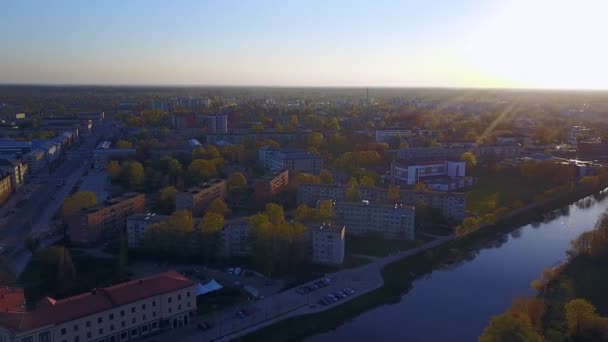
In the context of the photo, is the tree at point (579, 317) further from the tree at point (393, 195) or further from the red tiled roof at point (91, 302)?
the tree at point (393, 195)

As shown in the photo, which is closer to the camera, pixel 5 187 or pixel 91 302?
pixel 91 302

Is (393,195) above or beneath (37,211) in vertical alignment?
above

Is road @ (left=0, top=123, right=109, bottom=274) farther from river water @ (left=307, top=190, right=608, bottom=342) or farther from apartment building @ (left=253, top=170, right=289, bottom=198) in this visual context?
river water @ (left=307, top=190, right=608, bottom=342)

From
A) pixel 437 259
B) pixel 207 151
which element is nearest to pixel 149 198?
pixel 207 151

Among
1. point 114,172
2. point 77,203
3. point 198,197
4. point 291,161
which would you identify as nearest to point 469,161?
point 291,161

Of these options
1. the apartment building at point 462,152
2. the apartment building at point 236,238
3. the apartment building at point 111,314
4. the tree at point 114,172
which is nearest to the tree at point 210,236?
the apartment building at point 236,238

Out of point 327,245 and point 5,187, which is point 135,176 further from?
point 327,245

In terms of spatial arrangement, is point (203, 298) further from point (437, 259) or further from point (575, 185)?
point (575, 185)

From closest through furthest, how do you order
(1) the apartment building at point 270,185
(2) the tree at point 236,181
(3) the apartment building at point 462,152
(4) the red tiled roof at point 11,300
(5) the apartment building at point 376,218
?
(4) the red tiled roof at point 11,300 → (5) the apartment building at point 376,218 → (1) the apartment building at point 270,185 → (2) the tree at point 236,181 → (3) the apartment building at point 462,152
